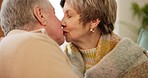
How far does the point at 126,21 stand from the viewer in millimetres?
3635

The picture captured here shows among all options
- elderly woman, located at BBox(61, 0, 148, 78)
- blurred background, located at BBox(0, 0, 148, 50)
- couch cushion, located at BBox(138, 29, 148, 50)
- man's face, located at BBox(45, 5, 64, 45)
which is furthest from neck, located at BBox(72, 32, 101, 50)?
blurred background, located at BBox(0, 0, 148, 50)

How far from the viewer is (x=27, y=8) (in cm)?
112

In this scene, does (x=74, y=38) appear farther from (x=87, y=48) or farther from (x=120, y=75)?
(x=120, y=75)

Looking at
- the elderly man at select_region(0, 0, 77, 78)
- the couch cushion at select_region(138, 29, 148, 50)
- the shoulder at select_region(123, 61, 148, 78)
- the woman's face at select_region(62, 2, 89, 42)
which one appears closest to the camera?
the elderly man at select_region(0, 0, 77, 78)

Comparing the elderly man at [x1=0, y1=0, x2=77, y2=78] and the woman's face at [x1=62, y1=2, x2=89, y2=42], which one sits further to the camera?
the woman's face at [x1=62, y1=2, x2=89, y2=42]

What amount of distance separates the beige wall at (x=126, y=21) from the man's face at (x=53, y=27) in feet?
7.78

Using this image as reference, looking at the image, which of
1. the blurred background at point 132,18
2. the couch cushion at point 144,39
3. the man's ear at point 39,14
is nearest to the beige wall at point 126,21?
the blurred background at point 132,18

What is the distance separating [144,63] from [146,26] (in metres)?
2.45

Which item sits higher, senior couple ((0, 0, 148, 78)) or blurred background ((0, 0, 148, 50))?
senior couple ((0, 0, 148, 78))

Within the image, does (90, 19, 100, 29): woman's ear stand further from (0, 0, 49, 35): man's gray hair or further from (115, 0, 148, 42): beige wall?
(115, 0, 148, 42): beige wall

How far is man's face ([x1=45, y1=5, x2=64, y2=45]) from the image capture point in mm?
1212

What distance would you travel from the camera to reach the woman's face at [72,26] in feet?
4.54

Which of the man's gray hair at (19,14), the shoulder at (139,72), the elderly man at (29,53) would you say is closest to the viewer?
the elderly man at (29,53)

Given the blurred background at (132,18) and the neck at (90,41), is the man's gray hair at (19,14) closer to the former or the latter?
the neck at (90,41)
